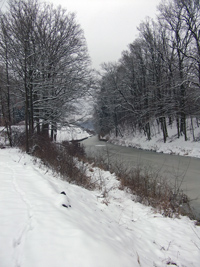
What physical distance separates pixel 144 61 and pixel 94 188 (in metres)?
21.5

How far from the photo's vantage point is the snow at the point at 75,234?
1892mm

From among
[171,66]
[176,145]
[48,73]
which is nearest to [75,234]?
[48,73]

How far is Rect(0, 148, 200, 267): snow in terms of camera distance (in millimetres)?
1892

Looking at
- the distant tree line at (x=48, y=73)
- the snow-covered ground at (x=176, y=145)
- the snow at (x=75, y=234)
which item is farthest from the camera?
the snow-covered ground at (x=176, y=145)

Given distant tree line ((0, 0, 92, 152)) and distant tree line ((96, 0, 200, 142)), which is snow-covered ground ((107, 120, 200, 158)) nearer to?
distant tree line ((96, 0, 200, 142))

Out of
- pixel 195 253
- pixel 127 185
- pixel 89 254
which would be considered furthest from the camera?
pixel 127 185

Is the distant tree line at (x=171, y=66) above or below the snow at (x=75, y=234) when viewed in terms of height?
above

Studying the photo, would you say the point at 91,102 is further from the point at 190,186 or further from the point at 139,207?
the point at 139,207

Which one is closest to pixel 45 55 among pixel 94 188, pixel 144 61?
pixel 94 188

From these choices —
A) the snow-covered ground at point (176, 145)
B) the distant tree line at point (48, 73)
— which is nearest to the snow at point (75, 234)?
the distant tree line at point (48, 73)

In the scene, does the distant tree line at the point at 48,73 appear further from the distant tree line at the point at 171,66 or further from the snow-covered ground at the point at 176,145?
the snow-covered ground at the point at 176,145

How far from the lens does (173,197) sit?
210 inches

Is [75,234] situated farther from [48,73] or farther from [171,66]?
[171,66]

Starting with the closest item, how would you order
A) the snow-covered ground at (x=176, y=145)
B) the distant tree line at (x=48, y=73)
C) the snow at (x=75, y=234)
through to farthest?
1. the snow at (x=75, y=234)
2. the distant tree line at (x=48, y=73)
3. the snow-covered ground at (x=176, y=145)
